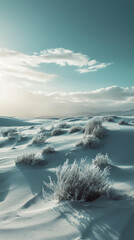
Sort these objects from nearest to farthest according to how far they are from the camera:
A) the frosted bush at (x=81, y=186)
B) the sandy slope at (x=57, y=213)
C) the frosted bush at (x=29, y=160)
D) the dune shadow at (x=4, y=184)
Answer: the sandy slope at (x=57, y=213)
the frosted bush at (x=81, y=186)
the dune shadow at (x=4, y=184)
the frosted bush at (x=29, y=160)

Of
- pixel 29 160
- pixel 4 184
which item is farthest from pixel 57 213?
pixel 29 160

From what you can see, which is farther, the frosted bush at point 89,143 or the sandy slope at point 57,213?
the frosted bush at point 89,143

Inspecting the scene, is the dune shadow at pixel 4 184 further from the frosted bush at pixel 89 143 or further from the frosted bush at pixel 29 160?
the frosted bush at pixel 89 143

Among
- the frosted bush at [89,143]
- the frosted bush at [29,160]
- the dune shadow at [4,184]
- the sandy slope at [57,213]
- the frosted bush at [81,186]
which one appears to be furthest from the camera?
the frosted bush at [89,143]

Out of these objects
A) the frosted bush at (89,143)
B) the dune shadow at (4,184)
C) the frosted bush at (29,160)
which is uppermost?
the frosted bush at (89,143)

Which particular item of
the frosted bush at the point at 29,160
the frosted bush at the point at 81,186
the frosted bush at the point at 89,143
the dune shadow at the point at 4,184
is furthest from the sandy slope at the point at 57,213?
the frosted bush at the point at 89,143

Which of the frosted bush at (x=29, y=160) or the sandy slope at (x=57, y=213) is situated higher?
the frosted bush at (x=29, y=160)

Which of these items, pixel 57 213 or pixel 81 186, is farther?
pixel 81 186

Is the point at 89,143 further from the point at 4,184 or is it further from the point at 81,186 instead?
the point at 81,186

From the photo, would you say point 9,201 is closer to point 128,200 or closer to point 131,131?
point 128,200

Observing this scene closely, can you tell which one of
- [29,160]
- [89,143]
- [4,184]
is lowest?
[4,184]

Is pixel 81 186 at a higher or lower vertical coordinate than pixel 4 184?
higher

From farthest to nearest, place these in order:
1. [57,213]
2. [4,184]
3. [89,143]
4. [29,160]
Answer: [89,143] → [29,160] → [4,184] → [57,213]

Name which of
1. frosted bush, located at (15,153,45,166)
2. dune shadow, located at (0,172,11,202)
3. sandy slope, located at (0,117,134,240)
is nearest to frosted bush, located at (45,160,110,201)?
sandy slope, located at (0,117,134,240)
